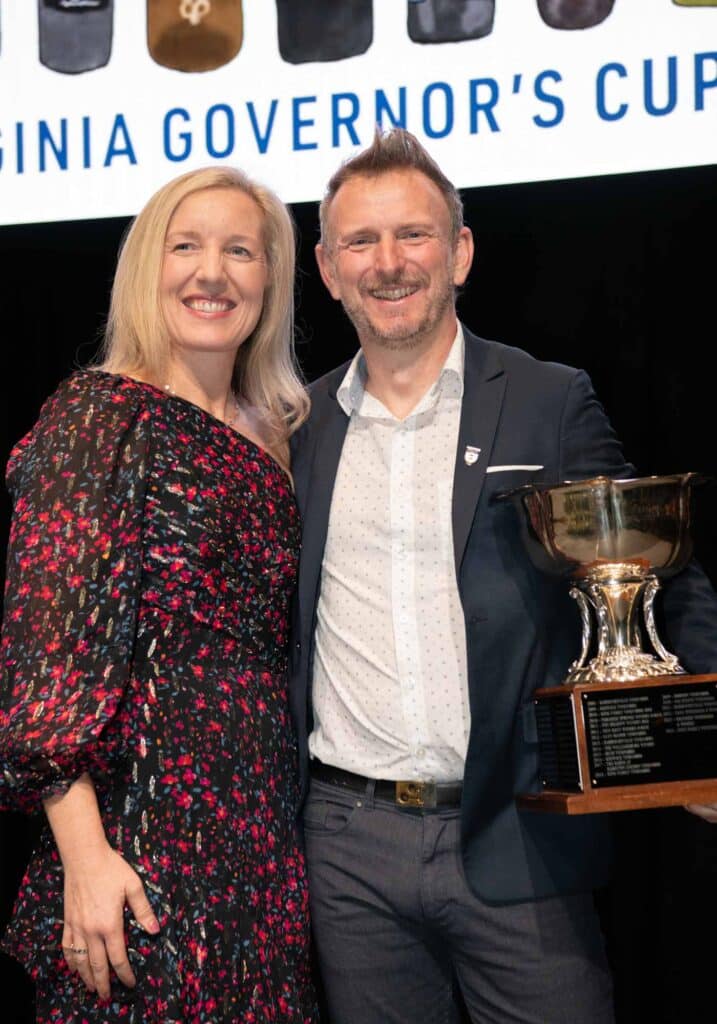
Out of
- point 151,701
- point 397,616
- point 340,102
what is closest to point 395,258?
point 397,616

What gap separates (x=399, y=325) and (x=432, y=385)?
0.37ft

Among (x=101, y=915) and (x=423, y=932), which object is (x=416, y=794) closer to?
(x=423, y=932)

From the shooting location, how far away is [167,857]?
184 centimetres

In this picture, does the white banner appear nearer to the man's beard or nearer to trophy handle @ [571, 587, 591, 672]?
the man's beard

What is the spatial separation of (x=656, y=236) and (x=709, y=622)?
111 centimetres

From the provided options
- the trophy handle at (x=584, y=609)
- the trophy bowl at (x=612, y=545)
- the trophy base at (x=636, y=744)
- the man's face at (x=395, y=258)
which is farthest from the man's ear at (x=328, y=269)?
the trophy base at (x=636, y=744)

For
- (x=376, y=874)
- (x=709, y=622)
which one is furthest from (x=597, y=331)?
(x=376, y=874)

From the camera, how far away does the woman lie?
1.79m

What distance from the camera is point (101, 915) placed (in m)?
1.77

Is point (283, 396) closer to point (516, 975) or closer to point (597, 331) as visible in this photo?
point (597, 331)

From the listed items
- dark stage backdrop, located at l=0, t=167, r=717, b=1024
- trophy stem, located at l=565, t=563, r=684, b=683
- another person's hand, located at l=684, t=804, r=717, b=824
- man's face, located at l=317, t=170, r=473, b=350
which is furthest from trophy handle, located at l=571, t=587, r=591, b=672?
dark stage backdrop, located at l=0, t=167, r=717, b=1024

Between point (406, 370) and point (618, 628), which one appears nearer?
point (618, 628)

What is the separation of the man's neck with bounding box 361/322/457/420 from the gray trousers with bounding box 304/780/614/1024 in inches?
25.0

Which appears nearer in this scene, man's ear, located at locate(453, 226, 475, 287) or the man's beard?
the man's beard
